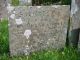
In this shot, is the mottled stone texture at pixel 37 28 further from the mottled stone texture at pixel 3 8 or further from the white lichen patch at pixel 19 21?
the mottled stone texture at pixel 3 8

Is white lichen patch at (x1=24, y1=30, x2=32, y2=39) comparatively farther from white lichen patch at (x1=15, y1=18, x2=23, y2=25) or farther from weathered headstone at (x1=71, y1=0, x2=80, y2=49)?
weathered headstone at (x1=71, y1=0, x2=80, y2=49)

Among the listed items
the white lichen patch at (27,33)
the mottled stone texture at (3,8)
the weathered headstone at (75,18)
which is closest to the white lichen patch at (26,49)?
the white lichen patch at (27,33)

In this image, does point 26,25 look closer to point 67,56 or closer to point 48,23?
point 48,23

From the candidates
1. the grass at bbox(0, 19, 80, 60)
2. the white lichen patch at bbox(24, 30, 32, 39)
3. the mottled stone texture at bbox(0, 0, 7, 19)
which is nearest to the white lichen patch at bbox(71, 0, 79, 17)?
the grass at bbox(0, 19, 80, 60)

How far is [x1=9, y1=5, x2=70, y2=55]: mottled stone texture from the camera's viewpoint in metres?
4.18

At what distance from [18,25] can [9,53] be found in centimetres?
44

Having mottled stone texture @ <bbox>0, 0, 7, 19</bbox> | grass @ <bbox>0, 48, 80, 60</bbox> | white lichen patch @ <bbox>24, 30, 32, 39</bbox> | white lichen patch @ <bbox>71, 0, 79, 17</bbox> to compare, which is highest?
white lichen patch @ <bbox>71, 0, 79, 17</bbox>

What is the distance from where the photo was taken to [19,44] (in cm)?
422

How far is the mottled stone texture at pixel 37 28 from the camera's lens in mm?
4176

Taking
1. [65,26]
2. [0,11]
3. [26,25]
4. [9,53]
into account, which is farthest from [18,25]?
[0,11]

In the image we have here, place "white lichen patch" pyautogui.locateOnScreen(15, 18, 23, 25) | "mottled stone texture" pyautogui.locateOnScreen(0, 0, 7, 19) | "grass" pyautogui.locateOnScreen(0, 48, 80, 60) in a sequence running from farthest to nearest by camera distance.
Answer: "mottled stone texture" pyautogui.locateOnScreen(0, 0, 7, 19) → "white lichen patch" pyautogui.locateOnScreen(15, 18, 23, 25) → "grass" pyautogui.locateOnScreen(0, 48, 80, 60)

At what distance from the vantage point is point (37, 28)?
13.9ft

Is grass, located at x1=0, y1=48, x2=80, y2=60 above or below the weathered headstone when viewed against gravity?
below

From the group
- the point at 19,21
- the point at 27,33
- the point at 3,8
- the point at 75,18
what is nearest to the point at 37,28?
the point at 27,33
